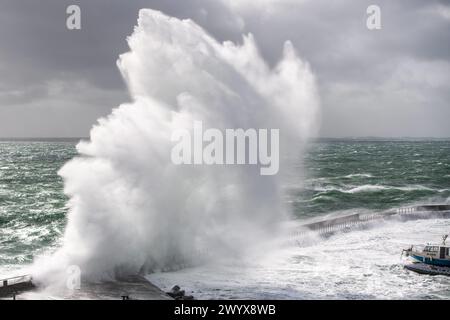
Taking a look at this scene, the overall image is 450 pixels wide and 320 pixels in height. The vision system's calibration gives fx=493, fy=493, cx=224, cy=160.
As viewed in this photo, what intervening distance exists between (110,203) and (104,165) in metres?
1.84

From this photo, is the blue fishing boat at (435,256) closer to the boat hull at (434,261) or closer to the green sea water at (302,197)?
the boat hull at (434,261)

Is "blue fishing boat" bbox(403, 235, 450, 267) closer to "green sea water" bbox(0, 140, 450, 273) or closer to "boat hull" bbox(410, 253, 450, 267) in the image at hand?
"boat hull" bbox(410, 253, 450, 267)

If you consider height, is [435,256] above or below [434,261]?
above

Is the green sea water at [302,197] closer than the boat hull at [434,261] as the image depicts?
No

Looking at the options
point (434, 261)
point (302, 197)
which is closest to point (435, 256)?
point (434, 261)

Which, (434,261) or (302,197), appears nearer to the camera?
(434,261)

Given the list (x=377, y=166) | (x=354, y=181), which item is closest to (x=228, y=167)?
(x=354, y=181)

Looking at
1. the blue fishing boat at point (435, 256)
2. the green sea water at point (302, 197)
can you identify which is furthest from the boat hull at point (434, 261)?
the green sea water at point (302, 197)

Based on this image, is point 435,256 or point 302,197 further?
point 302,197

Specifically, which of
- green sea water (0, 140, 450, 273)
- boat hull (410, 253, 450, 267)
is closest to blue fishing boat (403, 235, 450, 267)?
→ boat hull (410, 253, 450, 267)

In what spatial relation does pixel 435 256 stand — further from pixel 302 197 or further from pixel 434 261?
pixel 302 197

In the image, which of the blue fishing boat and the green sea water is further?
the green sea water

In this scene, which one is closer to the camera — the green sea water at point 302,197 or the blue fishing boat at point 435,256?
the blue fishing boat at point 435,256
